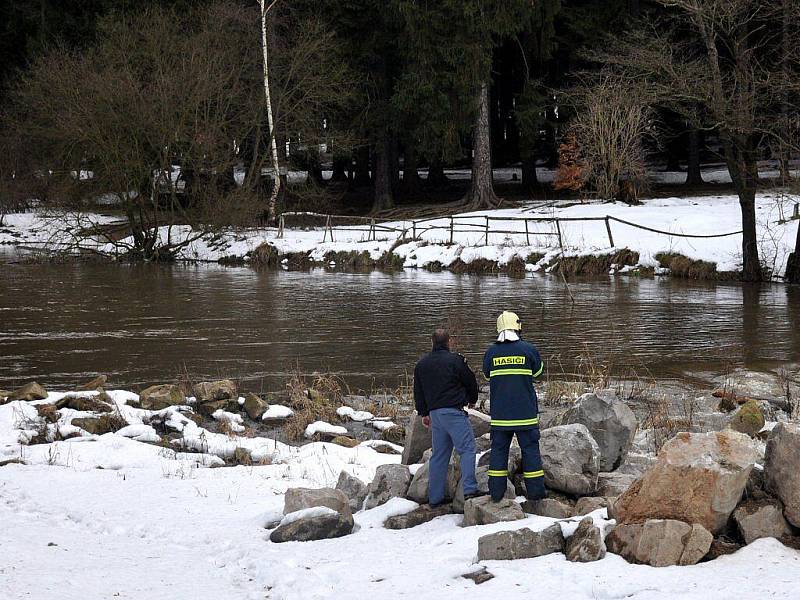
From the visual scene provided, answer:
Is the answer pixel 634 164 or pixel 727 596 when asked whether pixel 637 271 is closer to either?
pixel 634 164

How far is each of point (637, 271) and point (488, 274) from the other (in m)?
4.76

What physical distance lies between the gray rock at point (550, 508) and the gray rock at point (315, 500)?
61.4 inches

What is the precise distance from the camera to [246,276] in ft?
104

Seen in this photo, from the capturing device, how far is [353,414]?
42.3ft

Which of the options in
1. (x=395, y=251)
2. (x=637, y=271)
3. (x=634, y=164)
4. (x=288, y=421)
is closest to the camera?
(x=288, y=421)

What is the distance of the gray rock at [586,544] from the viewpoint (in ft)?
23.2

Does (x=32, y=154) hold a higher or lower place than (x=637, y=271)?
higher

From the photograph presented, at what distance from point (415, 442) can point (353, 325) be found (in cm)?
1084

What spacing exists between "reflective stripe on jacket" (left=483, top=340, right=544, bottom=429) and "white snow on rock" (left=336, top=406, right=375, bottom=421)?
476cm

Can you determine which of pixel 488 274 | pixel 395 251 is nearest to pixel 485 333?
pixel 488 274

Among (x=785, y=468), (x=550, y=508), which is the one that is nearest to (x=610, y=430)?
Answer: (x=550, y=508)

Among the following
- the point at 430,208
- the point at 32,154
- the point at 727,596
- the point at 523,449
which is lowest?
the point at 727,596

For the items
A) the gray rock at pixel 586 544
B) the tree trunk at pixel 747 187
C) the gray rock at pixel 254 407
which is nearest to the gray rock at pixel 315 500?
the gray rock at pixel 586 544

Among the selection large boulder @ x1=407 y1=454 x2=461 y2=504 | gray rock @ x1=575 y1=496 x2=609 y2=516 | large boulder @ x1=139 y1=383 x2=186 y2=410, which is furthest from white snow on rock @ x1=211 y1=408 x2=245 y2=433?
gray rock @ x1=575 y1=496 x2=609 y2=516
